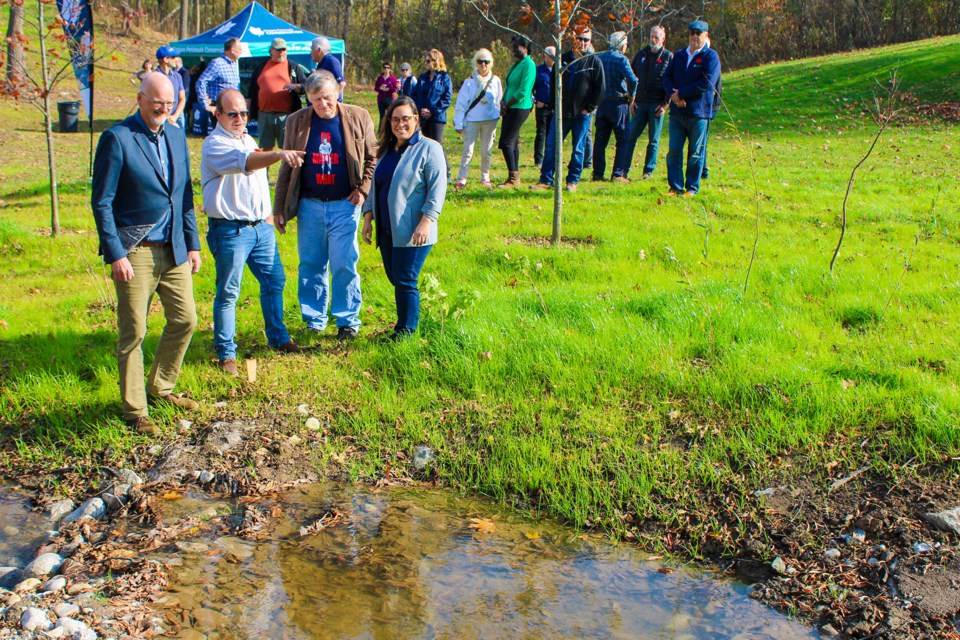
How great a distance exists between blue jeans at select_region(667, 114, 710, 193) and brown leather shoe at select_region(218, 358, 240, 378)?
6.90 m

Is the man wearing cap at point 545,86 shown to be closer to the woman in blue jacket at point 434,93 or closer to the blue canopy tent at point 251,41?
the woman in blue jacket at point 434,93

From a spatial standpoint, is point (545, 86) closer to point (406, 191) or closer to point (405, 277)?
point (406, 191)

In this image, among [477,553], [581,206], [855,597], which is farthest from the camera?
[581,206]

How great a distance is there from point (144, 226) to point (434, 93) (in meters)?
7.61

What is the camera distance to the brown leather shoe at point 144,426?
5426 millimetres

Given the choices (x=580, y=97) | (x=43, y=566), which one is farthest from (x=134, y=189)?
(x=580, y=97)

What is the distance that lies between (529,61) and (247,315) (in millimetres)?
6064

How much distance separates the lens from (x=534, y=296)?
7156mm

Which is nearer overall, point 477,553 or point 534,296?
point 477,553

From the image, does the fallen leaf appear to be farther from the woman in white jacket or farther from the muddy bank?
the woman in white jacket

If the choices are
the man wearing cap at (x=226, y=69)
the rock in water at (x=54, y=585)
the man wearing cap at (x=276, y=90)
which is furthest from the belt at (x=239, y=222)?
the man wearing cap at (x=226, y=69)

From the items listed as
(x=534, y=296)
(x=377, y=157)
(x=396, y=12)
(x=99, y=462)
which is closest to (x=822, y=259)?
(x=534, y=296)

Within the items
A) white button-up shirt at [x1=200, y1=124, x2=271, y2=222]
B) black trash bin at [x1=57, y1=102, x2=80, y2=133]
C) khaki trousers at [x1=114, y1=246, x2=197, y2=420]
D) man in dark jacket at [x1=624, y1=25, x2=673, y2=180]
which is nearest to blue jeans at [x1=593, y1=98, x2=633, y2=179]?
man in dark jacket at [x1=624, y1=25, x2=673, y2=180]

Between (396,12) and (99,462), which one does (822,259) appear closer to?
(99,462)
